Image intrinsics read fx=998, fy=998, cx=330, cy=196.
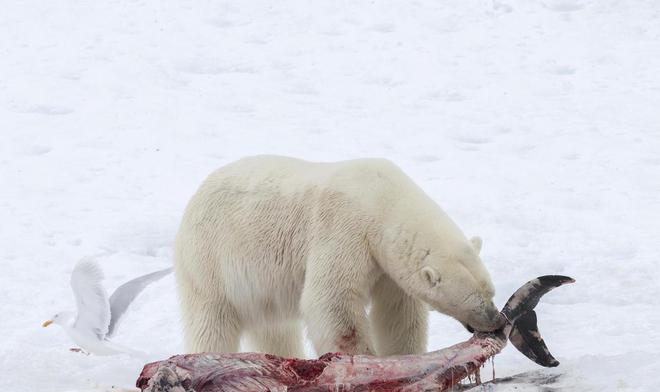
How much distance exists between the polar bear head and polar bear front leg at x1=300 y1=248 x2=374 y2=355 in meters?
0.35

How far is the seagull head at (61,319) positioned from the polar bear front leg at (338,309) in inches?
82.8

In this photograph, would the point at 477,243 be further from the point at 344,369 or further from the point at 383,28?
the point at 383,28

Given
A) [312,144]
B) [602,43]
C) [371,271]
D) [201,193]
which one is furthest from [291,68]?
[371,271]

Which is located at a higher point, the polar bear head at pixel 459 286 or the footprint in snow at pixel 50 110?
the polar bear head at pixel 459 286

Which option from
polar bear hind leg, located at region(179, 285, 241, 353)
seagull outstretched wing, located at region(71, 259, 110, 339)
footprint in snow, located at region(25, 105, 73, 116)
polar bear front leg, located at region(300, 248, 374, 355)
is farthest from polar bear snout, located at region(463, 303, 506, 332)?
footprint in snow, located at region(25, 105, 73, 116)

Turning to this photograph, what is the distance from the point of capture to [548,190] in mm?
9352

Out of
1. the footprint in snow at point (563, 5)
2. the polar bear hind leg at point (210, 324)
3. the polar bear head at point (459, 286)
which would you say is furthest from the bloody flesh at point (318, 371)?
the footprint in snow at point (563, 5)

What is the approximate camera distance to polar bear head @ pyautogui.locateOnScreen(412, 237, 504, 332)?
15.6 feet

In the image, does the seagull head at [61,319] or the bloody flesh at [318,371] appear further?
the seagull head at [61,319]

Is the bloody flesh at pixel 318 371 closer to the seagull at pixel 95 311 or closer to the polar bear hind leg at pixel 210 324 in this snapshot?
the polar bear hind leg at pixel 210 324

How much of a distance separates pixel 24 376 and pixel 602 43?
997 cm

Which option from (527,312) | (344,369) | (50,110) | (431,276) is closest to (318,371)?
(344,369)

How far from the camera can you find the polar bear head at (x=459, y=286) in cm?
475

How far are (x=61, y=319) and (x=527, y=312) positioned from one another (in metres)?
3.26
